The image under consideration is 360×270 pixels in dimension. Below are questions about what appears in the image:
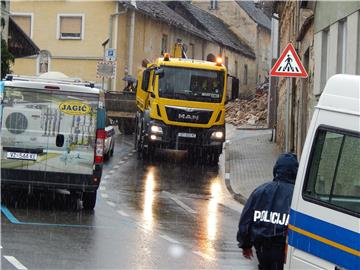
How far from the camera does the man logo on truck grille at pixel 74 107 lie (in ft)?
46.2

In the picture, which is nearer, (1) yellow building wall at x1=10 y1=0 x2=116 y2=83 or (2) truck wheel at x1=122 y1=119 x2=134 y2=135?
(2) truck wheel at x1=122 y1=119 x2=134 y2=135

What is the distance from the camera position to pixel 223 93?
82.1ft

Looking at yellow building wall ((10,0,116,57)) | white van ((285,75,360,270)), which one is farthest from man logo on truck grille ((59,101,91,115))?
A: yellow building wall ((10,0,116,57))

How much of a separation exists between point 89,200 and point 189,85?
10.5 metres

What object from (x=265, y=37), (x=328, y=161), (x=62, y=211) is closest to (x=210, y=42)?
(x=265, y=37)

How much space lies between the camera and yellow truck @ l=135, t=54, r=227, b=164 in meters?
24.6

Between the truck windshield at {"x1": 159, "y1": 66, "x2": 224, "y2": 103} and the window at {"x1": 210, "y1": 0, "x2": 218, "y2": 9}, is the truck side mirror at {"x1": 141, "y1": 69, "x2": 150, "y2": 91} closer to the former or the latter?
the truck windshield at {"x1": 159, "y1": 66, "x2": 224, "y2": 103}

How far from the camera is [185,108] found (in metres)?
24.6

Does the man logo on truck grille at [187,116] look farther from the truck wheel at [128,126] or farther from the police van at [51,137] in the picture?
the police van at [51,137]

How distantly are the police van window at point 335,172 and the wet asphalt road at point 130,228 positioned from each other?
13.0 feet

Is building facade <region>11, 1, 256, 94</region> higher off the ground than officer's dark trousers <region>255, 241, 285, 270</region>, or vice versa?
building facade <region>11, 1, 256, 94</region>

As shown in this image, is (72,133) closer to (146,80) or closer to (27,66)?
(146,80)

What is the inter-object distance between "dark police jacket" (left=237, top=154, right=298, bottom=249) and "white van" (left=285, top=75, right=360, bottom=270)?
1.59ft

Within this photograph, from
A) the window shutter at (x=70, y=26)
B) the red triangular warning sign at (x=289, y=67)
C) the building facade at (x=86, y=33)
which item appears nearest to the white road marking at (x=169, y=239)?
the red triangular warning sign at (x=289, y=67)
